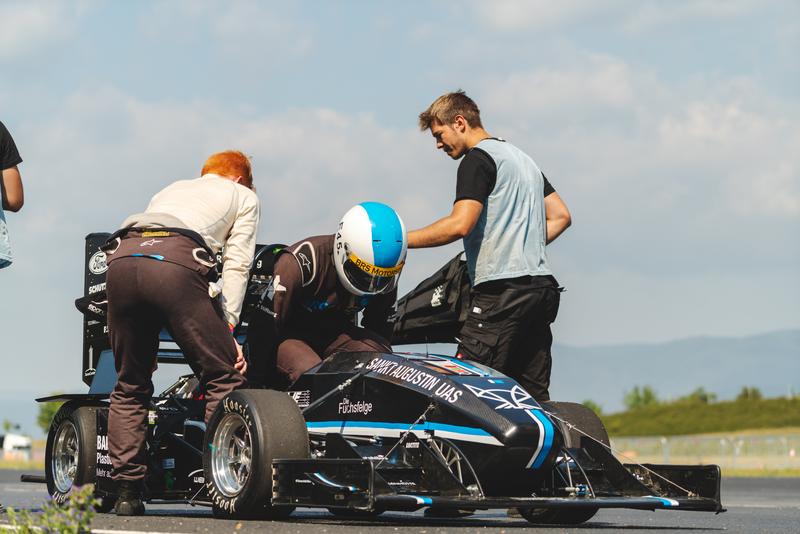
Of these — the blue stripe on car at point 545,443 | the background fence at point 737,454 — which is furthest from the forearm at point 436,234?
the background fence at point 737,454

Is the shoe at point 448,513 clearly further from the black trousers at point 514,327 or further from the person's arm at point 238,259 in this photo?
the person's arm at point 238,259

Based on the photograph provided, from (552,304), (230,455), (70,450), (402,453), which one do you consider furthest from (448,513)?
(70,450)

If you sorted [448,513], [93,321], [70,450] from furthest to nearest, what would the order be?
[93,321], [70,450], [448,513]

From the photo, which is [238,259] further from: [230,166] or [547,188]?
[547,188]

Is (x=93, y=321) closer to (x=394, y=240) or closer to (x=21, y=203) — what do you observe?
(x=21, y=203)

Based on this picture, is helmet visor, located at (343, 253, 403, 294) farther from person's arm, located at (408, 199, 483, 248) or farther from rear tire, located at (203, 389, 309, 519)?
rear tire, located at (203, 389, 309, 519)

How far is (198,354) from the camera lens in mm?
7348

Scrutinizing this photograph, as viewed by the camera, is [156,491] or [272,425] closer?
[272,425]

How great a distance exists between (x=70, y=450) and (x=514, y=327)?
3.17 meters

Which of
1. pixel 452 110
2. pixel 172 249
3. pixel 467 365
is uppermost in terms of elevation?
pixel 452 110

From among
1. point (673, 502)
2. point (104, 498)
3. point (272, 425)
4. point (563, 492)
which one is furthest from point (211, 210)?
point (673, 502)

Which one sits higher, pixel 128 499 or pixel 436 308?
pixel 436 308

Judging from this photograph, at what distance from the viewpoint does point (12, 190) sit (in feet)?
24.6

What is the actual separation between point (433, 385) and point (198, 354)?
1.39 meters
